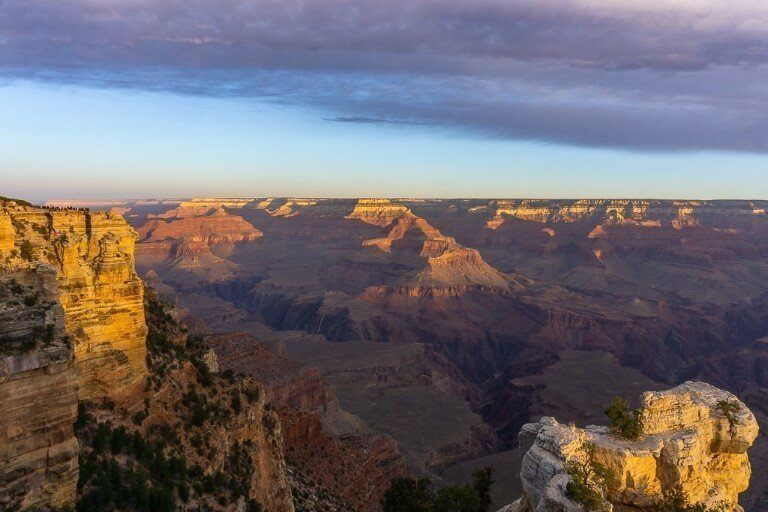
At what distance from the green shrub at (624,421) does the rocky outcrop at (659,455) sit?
19cm

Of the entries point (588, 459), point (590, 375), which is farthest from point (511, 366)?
point (588, 459)

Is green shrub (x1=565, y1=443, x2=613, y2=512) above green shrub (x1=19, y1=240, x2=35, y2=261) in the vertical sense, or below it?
below

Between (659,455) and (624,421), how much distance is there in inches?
46.7

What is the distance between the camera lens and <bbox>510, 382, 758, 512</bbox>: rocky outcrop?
13.0 meters

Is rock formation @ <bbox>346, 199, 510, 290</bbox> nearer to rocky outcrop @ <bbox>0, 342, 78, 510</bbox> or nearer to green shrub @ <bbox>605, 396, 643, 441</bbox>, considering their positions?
green shrub @ <bbox>605, 396, 643, 441</bbox>

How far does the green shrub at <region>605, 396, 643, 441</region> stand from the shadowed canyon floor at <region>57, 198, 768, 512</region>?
35.2 metres

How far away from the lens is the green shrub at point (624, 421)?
48.0ft

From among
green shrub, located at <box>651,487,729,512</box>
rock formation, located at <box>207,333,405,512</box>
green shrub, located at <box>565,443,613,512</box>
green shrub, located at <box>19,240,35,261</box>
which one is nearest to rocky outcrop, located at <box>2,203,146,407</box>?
green shrub, located at <box>19,240,35,261</box>

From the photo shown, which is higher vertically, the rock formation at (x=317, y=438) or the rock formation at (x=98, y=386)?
the rock formation at (x=98, y=386)

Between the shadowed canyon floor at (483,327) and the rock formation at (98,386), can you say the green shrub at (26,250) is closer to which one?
the rock formation at (98,386)

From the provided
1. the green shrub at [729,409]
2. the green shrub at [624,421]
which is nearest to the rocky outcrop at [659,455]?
the green shrub at [729,409]

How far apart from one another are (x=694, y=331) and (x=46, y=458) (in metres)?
149

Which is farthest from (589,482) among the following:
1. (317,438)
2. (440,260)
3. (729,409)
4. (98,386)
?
(440,260)

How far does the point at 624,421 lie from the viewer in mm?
14859
